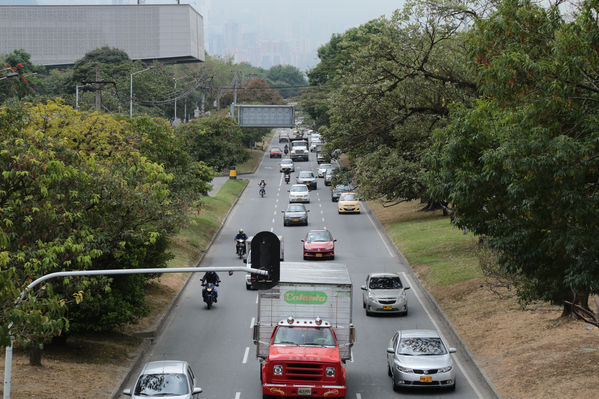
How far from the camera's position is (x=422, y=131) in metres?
39.0

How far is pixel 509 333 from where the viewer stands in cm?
2681

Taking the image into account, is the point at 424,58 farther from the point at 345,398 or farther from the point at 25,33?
the point at 25,33

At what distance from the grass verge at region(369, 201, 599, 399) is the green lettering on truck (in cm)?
518

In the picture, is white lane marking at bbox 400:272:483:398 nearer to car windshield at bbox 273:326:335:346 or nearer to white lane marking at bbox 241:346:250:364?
car windshield at bbox 273:326:335:346

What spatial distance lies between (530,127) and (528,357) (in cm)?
909

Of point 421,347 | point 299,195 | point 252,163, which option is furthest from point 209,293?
point 252,163

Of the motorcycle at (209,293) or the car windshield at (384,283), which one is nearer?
the car windshield at (384,283)

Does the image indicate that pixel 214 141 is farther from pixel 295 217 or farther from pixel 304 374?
pixel 304 374

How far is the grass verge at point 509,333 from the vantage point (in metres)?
21.0

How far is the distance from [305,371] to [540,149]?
8.01 m

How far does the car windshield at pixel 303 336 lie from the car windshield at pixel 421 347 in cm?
238

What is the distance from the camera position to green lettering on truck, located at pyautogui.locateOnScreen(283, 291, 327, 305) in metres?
22.2

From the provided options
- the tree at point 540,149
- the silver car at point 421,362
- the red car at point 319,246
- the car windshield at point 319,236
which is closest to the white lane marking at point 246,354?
the silver car at point 421,362

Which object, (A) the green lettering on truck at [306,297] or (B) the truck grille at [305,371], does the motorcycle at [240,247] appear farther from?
(B) the truck grille at [305,371]
